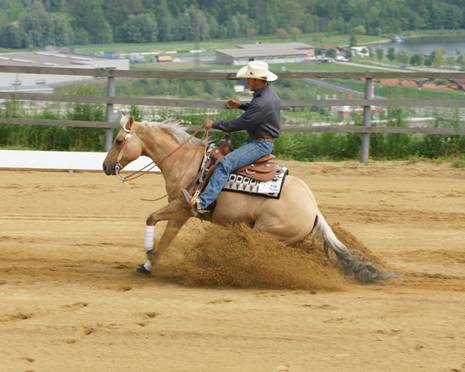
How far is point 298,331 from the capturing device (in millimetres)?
8352

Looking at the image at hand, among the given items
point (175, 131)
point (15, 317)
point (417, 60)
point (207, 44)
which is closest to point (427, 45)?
point (207, 44)

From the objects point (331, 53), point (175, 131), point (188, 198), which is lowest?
point (331, 53)

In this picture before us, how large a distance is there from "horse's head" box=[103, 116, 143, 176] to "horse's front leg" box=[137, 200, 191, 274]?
2.25 feet

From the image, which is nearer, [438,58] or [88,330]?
[88,330]

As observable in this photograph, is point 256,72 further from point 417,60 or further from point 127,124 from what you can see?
point 417,60

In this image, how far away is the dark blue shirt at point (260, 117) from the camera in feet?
33.7

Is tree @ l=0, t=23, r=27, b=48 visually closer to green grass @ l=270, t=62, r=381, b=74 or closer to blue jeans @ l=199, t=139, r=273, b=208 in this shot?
green grass @ l=270, t=62, r=381, b=74

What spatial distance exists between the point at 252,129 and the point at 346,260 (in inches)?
61.6

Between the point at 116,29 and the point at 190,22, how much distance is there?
3.03 m

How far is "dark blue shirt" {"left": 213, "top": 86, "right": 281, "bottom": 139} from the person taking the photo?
1027 cm

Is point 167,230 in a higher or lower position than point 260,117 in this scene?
lower

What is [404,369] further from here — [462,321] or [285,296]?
[285,296]

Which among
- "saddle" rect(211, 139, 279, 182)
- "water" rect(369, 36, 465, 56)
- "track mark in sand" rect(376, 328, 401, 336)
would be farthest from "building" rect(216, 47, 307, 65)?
"track mark in sand" rect(376, 328, 401, 336)

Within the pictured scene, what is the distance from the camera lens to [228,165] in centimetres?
1021
